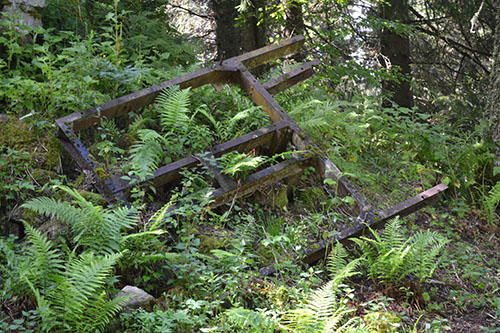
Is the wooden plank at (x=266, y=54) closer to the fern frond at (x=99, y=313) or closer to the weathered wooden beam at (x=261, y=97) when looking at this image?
the weathered wooden beam at (x=261, y=97)

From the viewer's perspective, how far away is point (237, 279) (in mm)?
3656

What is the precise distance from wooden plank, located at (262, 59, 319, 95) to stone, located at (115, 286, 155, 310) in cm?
328

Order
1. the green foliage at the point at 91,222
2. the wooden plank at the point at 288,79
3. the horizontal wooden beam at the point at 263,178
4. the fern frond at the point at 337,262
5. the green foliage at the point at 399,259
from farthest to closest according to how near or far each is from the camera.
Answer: the wooden plank at the point at 288,79, the horizontal wooden beam at the point at 263,178, the green foliage at the point at 399,259, the fern frond at the point at 337,262, the green foliage at the point at 91,222

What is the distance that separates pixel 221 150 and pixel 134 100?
1.11 meters

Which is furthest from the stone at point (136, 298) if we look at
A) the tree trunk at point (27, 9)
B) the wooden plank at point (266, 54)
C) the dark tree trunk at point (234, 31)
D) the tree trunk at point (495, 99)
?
the dark tree trunk at point (234, 31)

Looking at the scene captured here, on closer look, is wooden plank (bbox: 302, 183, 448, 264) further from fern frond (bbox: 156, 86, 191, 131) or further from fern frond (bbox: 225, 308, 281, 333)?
fern frond (bbox: 156, 86, 191, 131)

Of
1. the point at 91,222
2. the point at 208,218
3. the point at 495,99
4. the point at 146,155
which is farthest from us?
the point at 495,99

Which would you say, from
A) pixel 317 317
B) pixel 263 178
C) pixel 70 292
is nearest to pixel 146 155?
pixel 263 178

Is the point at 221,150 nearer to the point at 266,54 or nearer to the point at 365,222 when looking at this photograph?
the point at 365,222

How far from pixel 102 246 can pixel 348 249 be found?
2330 millimetres

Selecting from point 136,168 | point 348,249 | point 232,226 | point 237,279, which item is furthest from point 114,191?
point 348,249

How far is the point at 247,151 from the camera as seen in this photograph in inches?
204

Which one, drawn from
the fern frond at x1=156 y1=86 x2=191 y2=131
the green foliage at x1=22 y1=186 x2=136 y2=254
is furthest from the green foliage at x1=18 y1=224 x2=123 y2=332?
the fern frond at x1=156 y1=86 x2=191 y2=131

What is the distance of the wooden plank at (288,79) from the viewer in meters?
6.04
